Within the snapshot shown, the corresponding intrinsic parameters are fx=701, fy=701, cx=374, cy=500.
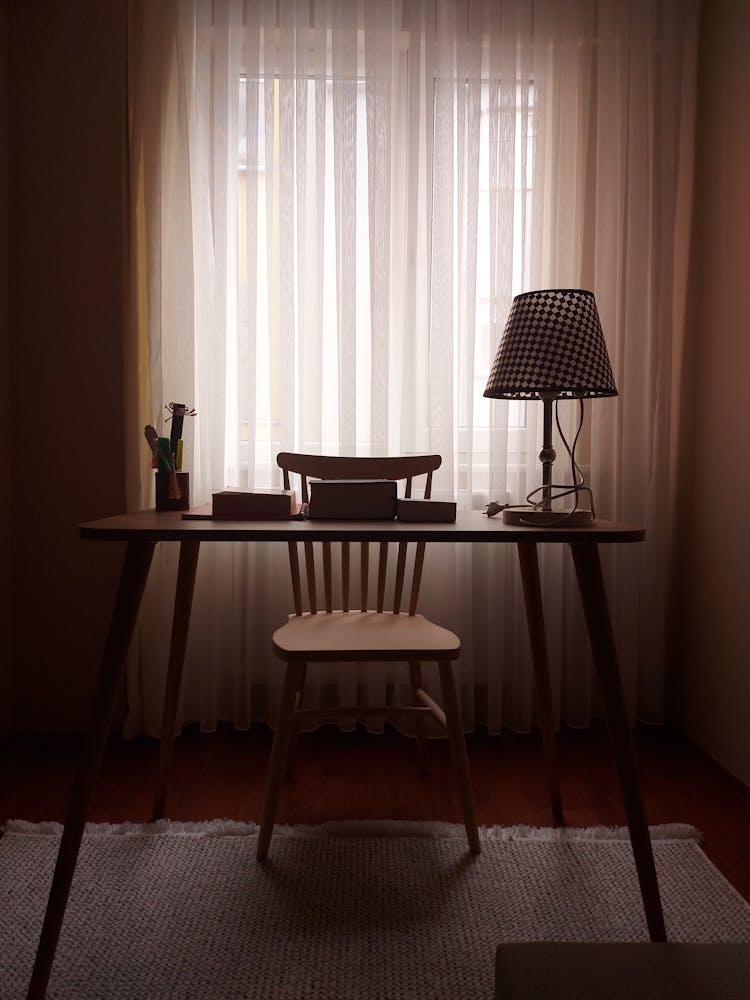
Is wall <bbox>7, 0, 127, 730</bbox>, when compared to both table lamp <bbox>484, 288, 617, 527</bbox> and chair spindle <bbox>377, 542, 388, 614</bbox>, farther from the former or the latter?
table lamp <bbox>484, 288, 617, 527</bbox>

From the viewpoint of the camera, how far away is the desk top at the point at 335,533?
4.27 ft

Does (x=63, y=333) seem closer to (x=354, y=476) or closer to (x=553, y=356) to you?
(x=354, y=476)

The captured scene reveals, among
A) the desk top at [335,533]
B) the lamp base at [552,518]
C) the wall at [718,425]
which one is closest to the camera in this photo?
the desk top at [335,533]

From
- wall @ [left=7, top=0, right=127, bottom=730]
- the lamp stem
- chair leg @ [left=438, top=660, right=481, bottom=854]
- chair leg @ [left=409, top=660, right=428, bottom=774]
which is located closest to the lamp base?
the lamp stem

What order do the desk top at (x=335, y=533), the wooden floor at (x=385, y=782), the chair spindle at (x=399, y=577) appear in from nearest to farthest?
the desk top at (x=335, y=533) < the wooden floor at (x=385, y=782) < the chair spindle at (x=399, y=577)

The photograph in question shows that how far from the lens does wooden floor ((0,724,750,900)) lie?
1.83m

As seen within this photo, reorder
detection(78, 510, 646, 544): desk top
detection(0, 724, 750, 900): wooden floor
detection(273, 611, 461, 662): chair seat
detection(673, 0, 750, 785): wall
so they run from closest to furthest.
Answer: detection(78, 510, 646, 544): desk top < detection(273, 611, 461, 662): chair seat < detection(0, 724, 750, 900): wooden floor < detection(673, 0, 750, 785): wall

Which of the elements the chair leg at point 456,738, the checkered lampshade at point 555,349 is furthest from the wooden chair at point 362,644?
the checkered lampshade at point 555,349

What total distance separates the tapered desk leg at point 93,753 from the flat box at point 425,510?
0.53m

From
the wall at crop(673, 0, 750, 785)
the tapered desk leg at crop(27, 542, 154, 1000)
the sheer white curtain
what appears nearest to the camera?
the tapered desk leg at crop(27, 542, 154, 1000)

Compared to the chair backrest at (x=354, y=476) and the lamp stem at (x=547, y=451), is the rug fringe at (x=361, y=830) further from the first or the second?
the lamp stem at (x=547, y=451)

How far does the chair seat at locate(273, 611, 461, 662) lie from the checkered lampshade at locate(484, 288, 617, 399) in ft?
1.98

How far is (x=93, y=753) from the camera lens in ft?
4.21

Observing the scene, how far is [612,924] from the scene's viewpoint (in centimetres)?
139
